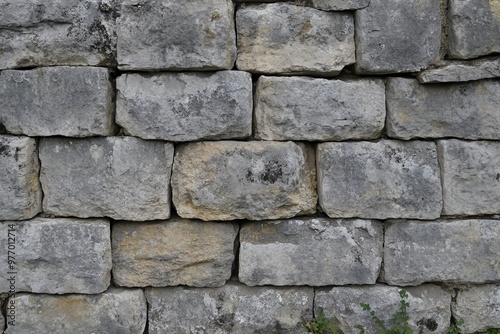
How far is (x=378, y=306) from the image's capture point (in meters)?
3.46

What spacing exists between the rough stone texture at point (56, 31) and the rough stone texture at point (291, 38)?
0.82m

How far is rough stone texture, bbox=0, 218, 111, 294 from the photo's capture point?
332 centimetres

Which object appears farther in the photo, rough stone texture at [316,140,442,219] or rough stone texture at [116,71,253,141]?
rough stone texture at [316,140,442,219]

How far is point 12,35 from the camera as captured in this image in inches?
128

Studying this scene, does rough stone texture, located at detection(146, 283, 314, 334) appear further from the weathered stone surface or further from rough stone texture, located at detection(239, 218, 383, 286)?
the weathered stone surface

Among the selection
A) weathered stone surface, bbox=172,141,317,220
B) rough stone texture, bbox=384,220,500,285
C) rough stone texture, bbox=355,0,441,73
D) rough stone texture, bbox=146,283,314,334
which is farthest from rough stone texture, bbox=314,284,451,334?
rough stone texture, bbox=355,0,441,73

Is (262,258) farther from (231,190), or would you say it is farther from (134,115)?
(134,115)

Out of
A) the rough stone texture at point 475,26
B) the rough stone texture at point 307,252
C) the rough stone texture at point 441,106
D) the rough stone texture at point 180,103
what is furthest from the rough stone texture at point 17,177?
the rough stone texture at point 475,26

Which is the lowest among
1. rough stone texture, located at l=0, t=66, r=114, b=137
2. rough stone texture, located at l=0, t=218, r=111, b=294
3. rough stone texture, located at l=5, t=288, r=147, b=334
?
rough stone texture, located at l=5, t=288, r=147, b=334

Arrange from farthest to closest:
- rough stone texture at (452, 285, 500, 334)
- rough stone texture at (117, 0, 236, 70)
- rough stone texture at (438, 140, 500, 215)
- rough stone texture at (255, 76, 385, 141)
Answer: rough stone texture at (452, 285, 500, 334) < rough stone texture at (438, 140, 500, 215) < rough stone texture at (255, 76, 385, 141) < rough stone texture at (117, 0, 236, 70)

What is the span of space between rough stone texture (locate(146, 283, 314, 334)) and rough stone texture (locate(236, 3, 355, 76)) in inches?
57.0

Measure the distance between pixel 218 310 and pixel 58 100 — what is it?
1.65 metres

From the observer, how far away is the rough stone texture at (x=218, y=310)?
3.45 metres

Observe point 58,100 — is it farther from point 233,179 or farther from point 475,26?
point 475,26
